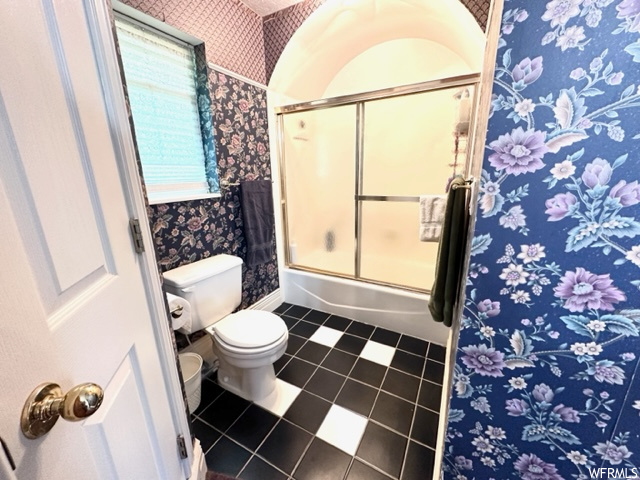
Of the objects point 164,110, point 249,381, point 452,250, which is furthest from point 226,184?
point 452,250

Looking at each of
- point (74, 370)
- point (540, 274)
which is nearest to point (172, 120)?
point (74, 370)

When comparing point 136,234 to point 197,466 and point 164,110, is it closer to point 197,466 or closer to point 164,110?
point 197,466

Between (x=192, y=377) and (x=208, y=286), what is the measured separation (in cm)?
47

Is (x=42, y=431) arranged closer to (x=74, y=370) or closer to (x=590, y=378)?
(x=74, y=370)

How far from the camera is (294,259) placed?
99.6 inches

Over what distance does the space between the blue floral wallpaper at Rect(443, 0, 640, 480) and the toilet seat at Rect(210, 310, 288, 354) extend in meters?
0.90

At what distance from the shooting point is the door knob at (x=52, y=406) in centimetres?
33

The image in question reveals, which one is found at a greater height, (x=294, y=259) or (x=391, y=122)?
(x=391, y=122)

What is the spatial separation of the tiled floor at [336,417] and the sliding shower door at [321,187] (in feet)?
2.63

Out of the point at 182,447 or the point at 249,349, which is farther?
the point at 249,349

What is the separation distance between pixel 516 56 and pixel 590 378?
795 millimetres

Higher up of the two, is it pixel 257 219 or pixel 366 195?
pixel 366 195

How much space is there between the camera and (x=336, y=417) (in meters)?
1.40

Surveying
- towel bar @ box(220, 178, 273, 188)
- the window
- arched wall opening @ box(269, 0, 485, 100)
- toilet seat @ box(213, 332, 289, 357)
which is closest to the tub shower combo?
arched wall opening @ box(269, 0, 485, 100)
